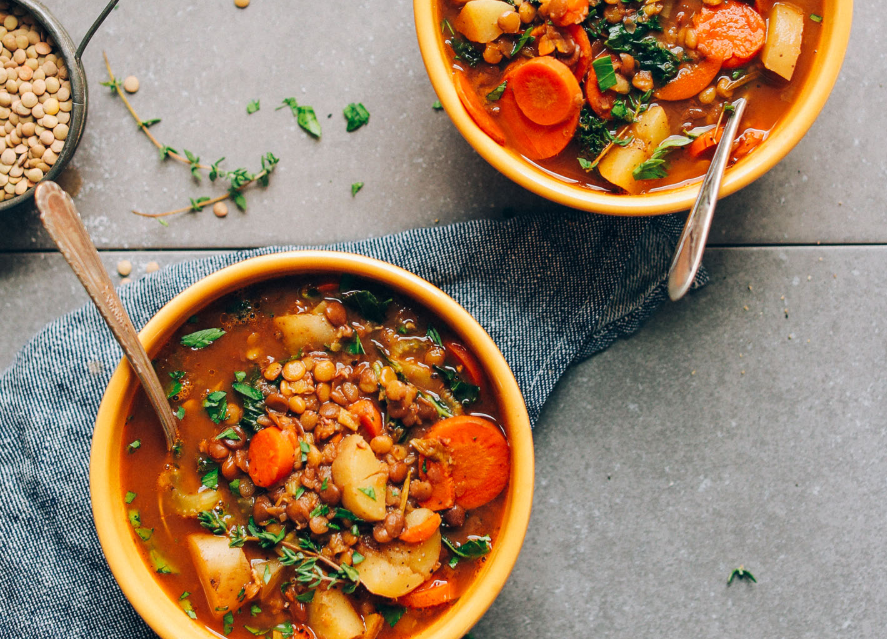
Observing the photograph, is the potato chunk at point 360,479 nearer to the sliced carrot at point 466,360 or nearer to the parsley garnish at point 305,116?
the sliced carrot at point 466,360

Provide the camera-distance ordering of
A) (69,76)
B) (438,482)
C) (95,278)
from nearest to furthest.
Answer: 1. (95,278)
2. (438,482)
3. (69,76)

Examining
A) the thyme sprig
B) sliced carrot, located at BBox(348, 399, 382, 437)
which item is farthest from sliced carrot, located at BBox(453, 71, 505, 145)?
sliced carrot, located at BBox(348, 399, 382, 437)

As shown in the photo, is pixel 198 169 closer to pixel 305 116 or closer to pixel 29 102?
pixel 305 116

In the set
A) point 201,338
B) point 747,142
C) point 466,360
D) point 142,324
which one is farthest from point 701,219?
point 142,324

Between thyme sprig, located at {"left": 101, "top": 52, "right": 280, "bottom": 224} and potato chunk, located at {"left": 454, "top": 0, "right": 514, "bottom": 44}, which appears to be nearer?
potato chunk, located at {"left": 454, "top": 0, "right": 514, "bottom": 44}

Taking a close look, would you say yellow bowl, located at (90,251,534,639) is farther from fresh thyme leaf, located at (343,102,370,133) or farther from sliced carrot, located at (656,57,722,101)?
sliced carrot, located at (656,57,722,101)

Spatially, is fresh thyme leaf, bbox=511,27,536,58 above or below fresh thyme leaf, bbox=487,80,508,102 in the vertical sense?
above
